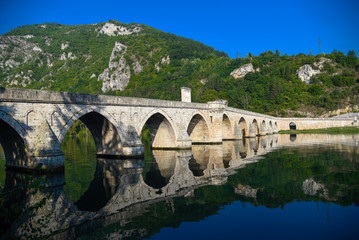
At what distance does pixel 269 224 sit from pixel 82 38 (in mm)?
197663

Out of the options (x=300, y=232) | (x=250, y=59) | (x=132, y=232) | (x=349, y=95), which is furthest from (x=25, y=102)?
(x=250, y=59)

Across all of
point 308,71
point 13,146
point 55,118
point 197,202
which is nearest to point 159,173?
point 197,202

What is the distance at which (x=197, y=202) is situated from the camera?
12219 mm

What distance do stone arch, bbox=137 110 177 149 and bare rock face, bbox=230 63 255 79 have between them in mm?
96080

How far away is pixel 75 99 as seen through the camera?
68.2 feet

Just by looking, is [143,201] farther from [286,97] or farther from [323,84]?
[323,84]

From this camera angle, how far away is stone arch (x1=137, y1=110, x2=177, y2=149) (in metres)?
30.8

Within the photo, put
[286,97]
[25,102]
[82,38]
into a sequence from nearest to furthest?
[25,102], [286,97], [82,38]

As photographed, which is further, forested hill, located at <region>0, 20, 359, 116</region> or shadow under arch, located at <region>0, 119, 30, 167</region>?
forested hill, located at <region>0, 20, 359, 116</region>

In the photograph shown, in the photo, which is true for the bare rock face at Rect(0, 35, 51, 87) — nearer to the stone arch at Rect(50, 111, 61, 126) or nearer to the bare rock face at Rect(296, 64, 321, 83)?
the bare rock face at Rect(296, 64, 321, 83)

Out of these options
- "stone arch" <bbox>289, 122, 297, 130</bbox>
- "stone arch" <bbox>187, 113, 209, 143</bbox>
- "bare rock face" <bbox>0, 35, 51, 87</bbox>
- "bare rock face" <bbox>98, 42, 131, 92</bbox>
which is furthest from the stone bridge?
"bare rock face" <bbox>0, 35, 51, 87</bbox>

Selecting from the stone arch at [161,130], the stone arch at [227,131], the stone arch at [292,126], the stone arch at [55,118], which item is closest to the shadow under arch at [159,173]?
the stone arch at [161,130]

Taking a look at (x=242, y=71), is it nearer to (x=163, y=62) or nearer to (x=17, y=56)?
(x=163, y=62)

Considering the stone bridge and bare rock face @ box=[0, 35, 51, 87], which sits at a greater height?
bare rock face @ box=[0, 35, 51, 87]
